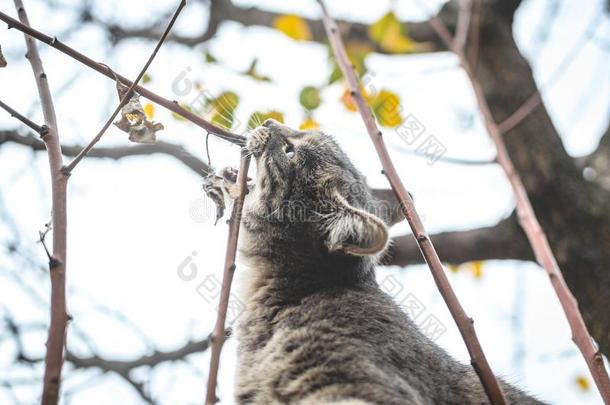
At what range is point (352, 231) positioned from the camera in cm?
302

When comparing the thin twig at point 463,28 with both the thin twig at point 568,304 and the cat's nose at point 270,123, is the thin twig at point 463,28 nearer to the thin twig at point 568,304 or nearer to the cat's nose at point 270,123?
Result: the thin twig at point 568,304

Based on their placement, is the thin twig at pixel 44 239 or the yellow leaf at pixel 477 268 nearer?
the thin twig at pixel 44 239

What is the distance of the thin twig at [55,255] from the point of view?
1.52 m

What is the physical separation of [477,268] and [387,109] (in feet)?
7.57

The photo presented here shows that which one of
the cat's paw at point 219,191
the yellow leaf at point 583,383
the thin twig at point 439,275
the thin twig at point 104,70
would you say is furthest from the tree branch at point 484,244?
the thin twig at point 104,70

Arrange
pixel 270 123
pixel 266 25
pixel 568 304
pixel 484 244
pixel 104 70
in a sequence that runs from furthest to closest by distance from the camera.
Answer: pixel 266 25
pixel 484 244
pixel 270 123
pixel 568 304
pixel 104 70

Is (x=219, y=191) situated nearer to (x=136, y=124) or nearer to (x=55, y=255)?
(x=136, y=124)

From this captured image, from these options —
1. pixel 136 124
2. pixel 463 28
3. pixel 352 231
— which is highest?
pixel 463 28

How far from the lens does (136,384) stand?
393 cm

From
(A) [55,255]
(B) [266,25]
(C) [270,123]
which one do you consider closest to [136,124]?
(A) [55,255]

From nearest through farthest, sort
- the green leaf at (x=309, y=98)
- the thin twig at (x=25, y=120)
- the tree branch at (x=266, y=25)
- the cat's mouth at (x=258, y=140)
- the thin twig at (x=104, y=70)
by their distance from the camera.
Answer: the thin twig at (x=25, y=120) < the thin twig at (x=104, y=70) < the cat's mouth at (x=258, y=140) < the green leaf at (x=309, y=98) < the tree branch at (x=266, y=25)

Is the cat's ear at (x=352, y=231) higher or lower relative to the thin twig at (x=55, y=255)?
higher

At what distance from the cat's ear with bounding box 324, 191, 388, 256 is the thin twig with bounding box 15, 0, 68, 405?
1.43 meters

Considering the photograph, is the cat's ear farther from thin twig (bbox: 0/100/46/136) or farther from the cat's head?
thin twig (bbox: 0/100/46/136)
